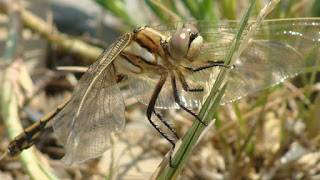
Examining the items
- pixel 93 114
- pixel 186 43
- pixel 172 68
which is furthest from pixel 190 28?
pixel 93 114

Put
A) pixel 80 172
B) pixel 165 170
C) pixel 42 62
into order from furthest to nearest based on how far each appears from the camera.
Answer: pixel 42 62
pixel 80 172
pixel 165 170

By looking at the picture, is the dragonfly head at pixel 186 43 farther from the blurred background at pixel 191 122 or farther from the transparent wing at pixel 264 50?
the blurred background at pixel 191 122

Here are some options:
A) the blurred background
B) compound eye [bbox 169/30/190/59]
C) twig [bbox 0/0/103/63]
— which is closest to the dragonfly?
compound eye [bbox 169/30/190/59]

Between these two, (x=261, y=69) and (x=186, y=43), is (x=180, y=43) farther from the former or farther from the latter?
(x=261, y=69)

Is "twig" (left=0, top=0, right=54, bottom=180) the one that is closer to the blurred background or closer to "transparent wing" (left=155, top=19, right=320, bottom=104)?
the blurred background

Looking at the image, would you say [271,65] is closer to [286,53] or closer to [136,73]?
[286,53]

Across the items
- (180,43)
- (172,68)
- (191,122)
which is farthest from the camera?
(191,122)

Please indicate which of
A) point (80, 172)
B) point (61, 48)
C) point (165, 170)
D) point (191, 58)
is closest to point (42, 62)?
point (61, 48)
